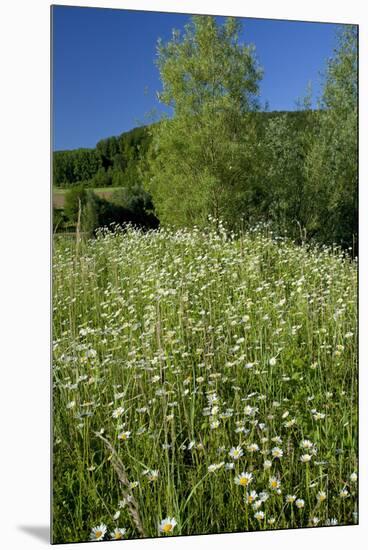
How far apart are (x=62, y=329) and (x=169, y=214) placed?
0.85 meters

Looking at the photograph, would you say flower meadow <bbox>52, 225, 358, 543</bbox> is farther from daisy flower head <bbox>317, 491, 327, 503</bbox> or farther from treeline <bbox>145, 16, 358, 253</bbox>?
treeline <bbox>145, 16, 358, 253</bbox>

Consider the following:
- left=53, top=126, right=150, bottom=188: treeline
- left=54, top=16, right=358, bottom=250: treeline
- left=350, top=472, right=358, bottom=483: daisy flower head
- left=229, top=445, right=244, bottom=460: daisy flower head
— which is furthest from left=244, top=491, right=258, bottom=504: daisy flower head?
left=53, top=126, right=150, bottom=188: treeline

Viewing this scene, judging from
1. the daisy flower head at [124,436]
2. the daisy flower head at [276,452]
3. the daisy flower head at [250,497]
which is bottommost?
the daisy flower head at [250,497]

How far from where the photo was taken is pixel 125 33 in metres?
4.18

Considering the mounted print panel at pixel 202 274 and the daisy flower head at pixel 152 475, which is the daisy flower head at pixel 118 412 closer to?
the mounted print panel at pixel 202 274

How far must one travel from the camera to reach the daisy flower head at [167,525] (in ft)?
13.2

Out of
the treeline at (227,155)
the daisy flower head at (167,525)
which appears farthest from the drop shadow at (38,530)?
the treeline at (227,155)

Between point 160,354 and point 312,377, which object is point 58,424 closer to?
point 160,354

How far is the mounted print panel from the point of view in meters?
4.04

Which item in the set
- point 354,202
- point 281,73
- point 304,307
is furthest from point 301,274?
point 281,73

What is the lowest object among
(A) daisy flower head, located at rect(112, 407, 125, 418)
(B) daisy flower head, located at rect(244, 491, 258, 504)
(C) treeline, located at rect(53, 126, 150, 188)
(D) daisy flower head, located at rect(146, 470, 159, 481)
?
→ (B) daisy flower head, located at rect(244, 491, 258, 504)

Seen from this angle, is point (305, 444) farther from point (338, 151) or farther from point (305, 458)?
point (338, 151)

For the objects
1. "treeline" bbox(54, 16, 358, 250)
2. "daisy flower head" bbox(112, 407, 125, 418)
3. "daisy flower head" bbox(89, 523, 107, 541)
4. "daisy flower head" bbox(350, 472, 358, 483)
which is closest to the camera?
"daisy flower head" bbox(89, 523, 107, 541)

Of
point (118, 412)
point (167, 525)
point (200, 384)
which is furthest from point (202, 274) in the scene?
point (167, 525)
